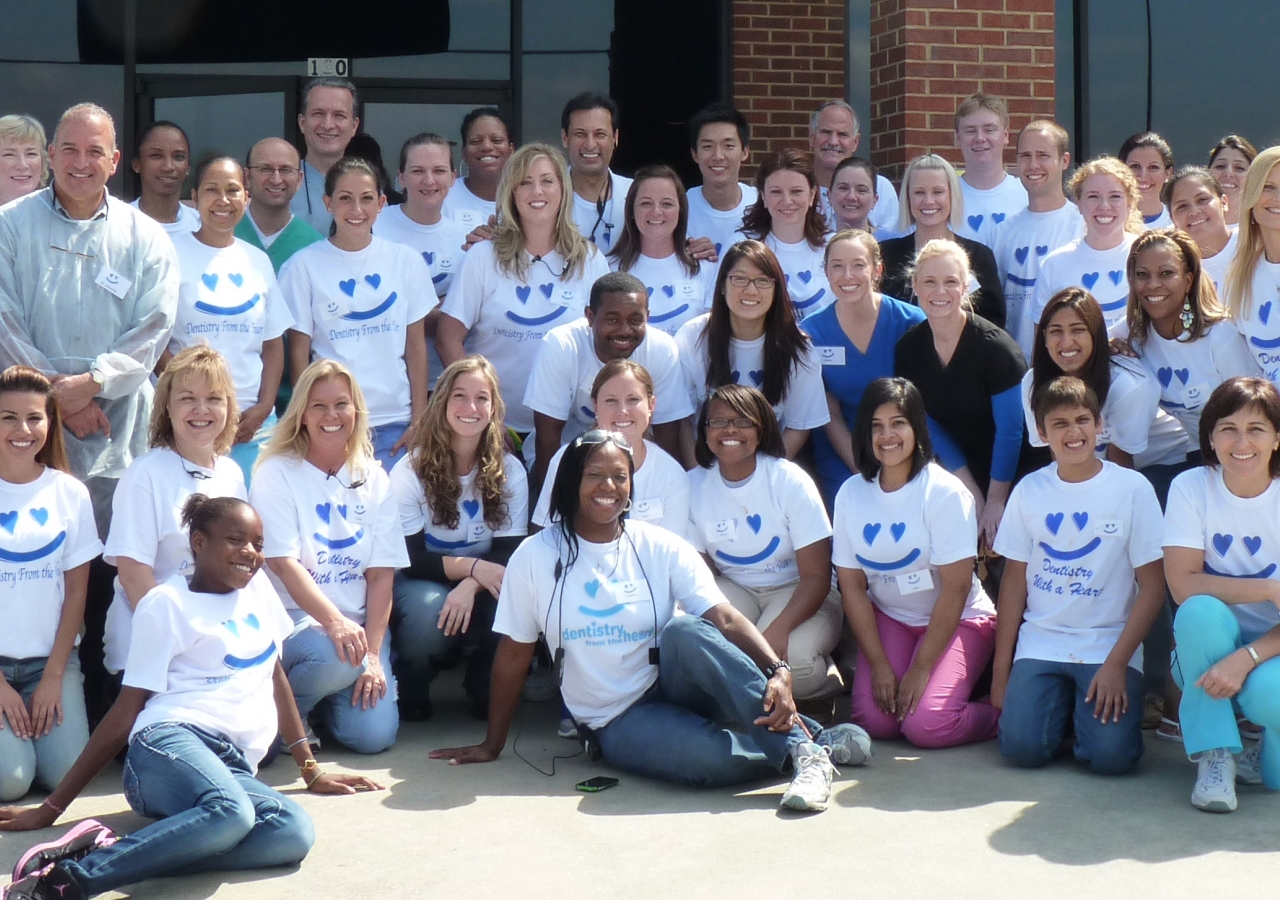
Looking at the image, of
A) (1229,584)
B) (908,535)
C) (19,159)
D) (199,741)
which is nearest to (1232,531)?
(1229,584)

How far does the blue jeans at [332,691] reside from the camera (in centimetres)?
484

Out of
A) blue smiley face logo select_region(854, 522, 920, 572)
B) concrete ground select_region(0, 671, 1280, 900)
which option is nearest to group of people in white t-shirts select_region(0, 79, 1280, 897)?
blue smiley face logo select_region(854, 522, 920, 572)

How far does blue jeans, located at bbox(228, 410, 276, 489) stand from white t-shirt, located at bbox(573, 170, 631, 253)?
188 centimetres

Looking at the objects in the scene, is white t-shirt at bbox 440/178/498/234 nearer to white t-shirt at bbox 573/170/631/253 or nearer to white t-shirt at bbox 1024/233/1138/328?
white t-shirt at bbox 573/170/631/253

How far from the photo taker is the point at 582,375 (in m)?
5.68

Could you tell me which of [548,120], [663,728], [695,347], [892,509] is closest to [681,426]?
[695,347]

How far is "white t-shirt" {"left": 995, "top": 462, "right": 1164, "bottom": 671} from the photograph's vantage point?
4.80m

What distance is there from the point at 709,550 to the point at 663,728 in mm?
1059

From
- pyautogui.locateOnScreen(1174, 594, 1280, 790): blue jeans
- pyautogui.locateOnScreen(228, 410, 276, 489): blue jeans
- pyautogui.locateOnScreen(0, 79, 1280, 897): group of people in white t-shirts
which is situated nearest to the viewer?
pyautogui.locateOnScreen(1174, 594, 1280, 790): blue jeans

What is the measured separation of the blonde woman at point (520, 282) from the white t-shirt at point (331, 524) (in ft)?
3.59

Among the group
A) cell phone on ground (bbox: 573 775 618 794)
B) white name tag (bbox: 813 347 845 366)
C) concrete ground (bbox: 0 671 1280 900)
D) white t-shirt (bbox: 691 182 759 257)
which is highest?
white t-shirt (bbox: 691 182 759 257)

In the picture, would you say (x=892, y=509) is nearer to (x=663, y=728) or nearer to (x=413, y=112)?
(x=663, y=728)

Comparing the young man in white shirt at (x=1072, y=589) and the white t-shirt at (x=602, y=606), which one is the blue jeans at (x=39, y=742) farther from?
the young man in white shirt at (x=1072, y=589)

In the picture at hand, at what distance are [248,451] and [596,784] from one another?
1965 mm
